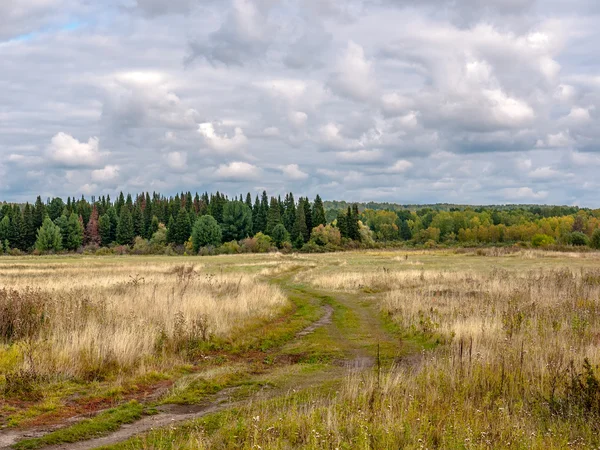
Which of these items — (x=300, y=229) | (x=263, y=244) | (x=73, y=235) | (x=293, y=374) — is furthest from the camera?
(x=73, y=235)

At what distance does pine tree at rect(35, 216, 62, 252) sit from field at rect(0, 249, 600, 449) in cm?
10460

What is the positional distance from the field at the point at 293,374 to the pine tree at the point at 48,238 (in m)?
105

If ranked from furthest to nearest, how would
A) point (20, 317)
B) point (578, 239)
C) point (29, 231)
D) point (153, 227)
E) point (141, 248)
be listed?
point (153, 227) < point (29, 231) < point (141, 248) < point (578, 239) < point (20, 317)

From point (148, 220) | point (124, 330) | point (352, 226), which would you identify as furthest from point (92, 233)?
point (124, 330)

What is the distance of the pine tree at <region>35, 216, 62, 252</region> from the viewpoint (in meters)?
113

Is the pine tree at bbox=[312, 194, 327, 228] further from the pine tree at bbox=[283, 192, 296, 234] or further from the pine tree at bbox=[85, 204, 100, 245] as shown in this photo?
the pine tree at bbox=[85, 204, 100, 245]

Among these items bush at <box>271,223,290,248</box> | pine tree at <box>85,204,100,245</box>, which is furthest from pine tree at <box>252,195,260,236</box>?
pine tree at <box>85,204,100,245</box>

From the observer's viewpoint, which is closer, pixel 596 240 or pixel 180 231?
pixel 596 240

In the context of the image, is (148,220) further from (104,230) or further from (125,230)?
(125,230)

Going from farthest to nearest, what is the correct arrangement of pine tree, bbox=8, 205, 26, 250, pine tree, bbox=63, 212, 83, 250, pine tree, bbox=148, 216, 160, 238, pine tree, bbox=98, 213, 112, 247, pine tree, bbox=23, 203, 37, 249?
pine tree, bbox=148, 216, 160, 238, pine tree, bbox=98, 213, 112, 247, pine tree, bbox=23, 203, 37, 249, pine tree, bbox=63, 212, 83, 250, pine tree, bbox=8, 205, 26, 250

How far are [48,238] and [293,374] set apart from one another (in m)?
116

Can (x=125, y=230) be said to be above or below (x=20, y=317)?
above

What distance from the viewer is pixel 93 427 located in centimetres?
809

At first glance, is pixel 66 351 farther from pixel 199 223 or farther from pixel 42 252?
pixel 42 252
